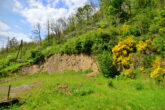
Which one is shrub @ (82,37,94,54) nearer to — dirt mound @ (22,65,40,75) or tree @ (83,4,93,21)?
dirt mound @ (22,65,40,75)

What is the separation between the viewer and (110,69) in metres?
9.32

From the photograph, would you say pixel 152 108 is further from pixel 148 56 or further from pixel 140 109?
pixel 148 56

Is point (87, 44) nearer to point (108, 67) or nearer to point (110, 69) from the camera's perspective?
point (108, 67)

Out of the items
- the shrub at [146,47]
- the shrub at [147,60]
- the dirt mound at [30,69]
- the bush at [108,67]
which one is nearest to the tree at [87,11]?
the dirt mound at [30,69]

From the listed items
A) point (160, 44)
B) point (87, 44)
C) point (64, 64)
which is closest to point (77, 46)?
point (87, 44)

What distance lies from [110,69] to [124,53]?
7.93 ft

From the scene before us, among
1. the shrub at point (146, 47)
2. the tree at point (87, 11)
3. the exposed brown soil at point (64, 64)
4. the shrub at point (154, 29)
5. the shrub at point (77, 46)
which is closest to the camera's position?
the shrub at point (146, 47)

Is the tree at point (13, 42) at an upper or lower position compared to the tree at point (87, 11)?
lower

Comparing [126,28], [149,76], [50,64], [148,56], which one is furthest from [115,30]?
[50,64]

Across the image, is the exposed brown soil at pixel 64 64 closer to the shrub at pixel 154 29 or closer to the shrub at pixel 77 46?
the shrub at pixel 77 46

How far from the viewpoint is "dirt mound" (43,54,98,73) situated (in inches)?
546

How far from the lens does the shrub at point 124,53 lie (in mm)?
9277

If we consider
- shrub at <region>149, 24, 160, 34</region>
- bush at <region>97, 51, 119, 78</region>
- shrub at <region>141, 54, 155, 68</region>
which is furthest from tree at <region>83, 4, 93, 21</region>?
shrub at <region>141, 54, 155, 68</region>

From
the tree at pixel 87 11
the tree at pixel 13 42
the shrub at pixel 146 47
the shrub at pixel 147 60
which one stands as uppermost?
the tree at pixel 87 11
